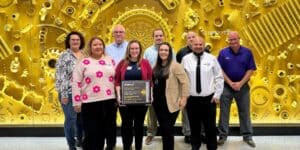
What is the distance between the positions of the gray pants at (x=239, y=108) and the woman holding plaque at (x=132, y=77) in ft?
4.51

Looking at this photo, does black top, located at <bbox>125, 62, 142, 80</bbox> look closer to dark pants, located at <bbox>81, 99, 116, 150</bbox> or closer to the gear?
dark pants, located at <bbox>81, 99, 116, 150</bbox>

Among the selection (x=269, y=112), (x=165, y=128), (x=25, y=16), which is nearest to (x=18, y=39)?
(x=25, y=16)

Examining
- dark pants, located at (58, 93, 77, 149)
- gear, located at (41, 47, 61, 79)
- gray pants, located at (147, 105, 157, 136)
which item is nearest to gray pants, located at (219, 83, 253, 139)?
gray pants, located at (147, 105, 157, 136)

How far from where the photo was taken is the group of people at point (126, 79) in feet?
15.4

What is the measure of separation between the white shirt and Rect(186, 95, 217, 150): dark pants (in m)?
0.09

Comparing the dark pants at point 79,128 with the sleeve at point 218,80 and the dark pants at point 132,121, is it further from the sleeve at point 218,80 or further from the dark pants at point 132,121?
the sleeve at point 218,80

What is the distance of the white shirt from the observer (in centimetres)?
524

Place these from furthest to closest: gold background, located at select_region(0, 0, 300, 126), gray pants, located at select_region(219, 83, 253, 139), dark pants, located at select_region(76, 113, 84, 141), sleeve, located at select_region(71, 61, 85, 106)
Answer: gold background, located at select_region(0, 0, 300, 126) → gray pants, located at select_region(219, 83, 253, 139) → dark pants, located at select_region(76, 113, 84, 141) → sleeve, located at select_region(71, 61, 85, 106)

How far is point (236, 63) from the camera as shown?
19.2 feet

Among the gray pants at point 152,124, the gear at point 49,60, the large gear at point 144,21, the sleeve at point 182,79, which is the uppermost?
the large gear at point 144,21

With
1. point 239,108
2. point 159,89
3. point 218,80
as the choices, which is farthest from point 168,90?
point 239,108

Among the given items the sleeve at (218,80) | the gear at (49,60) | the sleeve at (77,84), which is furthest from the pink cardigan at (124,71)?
the gear at (49,60)

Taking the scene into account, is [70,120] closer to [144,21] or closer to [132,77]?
[132,77]

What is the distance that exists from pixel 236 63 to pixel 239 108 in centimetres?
63
